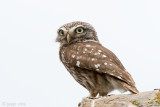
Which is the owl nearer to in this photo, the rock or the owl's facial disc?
the owl's facial disc

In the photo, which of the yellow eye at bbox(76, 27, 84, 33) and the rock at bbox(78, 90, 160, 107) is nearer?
the rock at bbox(78, 90, 160, 107)

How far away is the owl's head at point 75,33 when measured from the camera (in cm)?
600

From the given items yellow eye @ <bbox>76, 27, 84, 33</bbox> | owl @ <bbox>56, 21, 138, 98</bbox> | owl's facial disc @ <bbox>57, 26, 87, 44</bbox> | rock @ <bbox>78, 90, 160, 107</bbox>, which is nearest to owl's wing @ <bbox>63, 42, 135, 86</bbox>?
owl @ <bbox>56, 21, 138, 98</bbox>

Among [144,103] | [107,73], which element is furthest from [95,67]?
[144,103]

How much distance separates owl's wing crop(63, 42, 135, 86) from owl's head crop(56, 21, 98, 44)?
0.25 meters

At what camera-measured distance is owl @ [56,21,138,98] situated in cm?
489

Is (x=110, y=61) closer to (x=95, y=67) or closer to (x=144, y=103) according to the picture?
Result: (x=95, y=67)

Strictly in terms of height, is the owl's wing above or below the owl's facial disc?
below

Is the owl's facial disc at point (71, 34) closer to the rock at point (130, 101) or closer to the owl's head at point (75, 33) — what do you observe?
the owl's head at point (75, 33)

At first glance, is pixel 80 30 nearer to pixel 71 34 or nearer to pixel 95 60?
pixel 71 34

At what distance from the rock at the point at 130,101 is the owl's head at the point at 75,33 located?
6.86ft

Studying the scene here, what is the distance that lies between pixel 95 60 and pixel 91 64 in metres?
0.12

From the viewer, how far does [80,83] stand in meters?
5.80

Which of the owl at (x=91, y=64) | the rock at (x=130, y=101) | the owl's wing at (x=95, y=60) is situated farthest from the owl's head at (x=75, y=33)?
the rock at (x=130, y=101)
